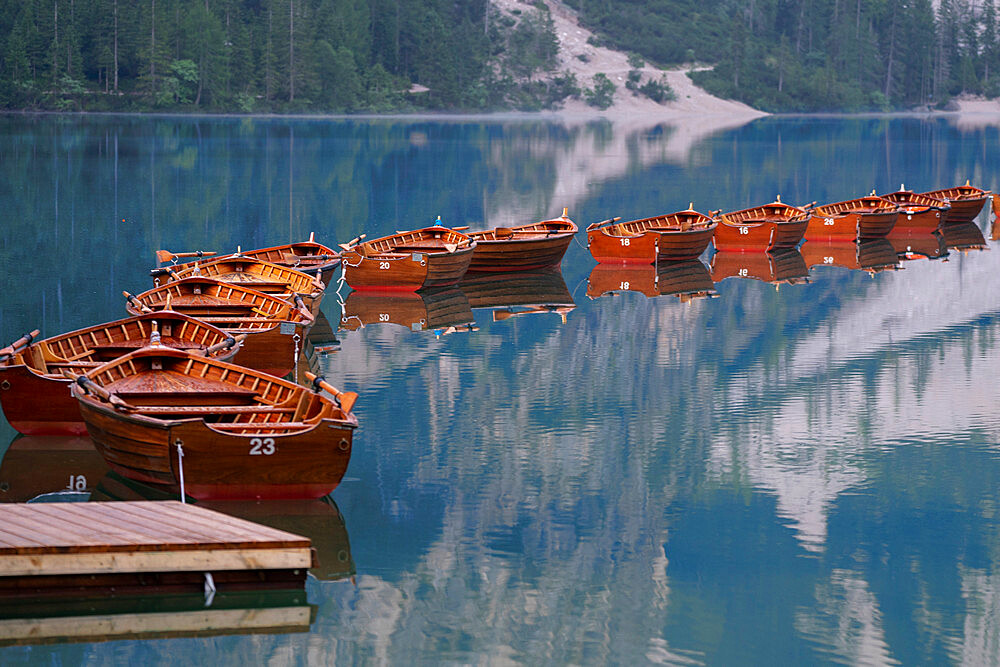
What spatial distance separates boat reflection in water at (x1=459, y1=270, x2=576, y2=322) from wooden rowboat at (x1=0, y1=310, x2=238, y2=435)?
37.6ft

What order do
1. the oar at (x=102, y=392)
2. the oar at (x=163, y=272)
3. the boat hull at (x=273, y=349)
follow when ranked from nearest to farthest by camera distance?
the oar at (x=102, y=392), the boat hull at (x=273, y=349), the oar at (x=163, y=272)

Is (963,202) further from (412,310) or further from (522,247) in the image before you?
(412,310)

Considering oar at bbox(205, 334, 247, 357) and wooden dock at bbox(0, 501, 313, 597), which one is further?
oar at bbox(205, 334, 247, 357)

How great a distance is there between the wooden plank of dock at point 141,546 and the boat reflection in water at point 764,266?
24951 mm

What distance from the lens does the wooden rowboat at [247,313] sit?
21.4m

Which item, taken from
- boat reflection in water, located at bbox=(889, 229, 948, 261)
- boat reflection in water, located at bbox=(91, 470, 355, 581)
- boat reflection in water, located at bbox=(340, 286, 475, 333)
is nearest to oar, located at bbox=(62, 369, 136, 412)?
boat reflection in water, located at bbox=(91, 470, 355, 581)

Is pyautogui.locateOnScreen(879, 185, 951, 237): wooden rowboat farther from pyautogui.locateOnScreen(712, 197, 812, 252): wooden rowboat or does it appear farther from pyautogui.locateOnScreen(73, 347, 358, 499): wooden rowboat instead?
pyautogui.locateOnScreen(73, 347, 358, 499): wooden rowboat

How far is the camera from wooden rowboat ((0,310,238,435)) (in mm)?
17609

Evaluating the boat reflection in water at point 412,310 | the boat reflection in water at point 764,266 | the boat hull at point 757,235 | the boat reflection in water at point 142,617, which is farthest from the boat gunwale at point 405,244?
the boat reflection in water at point 142,617

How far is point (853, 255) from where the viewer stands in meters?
42.2

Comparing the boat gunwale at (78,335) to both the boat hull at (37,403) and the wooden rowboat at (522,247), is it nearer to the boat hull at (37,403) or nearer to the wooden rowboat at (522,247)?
the boat hull at (37,403)

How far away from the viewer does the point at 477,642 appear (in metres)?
12.5

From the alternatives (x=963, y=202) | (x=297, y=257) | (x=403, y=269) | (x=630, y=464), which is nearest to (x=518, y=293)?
(x=403, y=269)

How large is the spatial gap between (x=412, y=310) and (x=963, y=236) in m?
27.0
